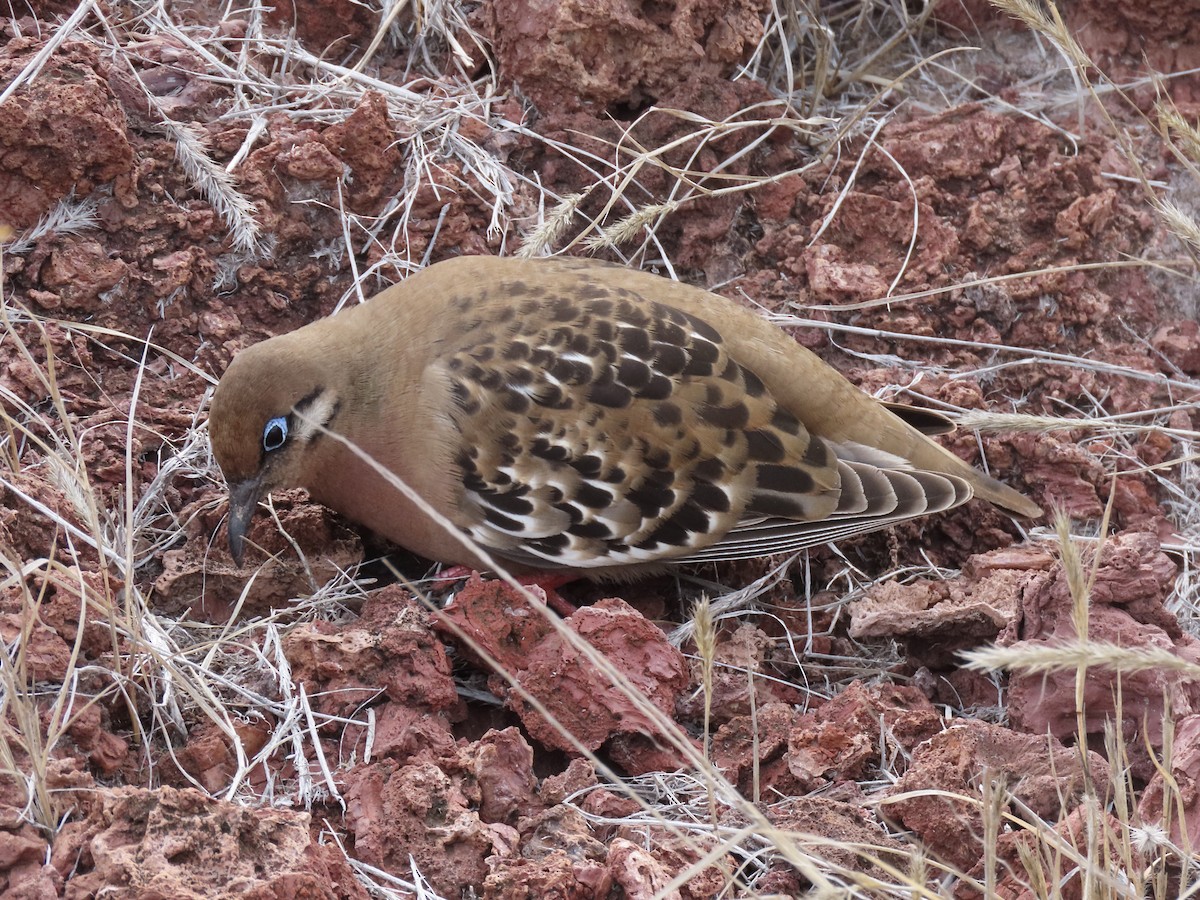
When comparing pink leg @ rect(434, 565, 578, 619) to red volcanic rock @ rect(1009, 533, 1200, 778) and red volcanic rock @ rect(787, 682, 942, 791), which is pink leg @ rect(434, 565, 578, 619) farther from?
red volcanic rock @ rect(1009, 533, 1200, 778)

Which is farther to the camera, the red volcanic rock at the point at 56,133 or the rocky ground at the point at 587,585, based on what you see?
the red volcanic rock at the point at 56,133

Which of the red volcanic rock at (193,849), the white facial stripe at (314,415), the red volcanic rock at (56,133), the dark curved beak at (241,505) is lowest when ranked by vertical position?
the dark curved beak at (241,505)

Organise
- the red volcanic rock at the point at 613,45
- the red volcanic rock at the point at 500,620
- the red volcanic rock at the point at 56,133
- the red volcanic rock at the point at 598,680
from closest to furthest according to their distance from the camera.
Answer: the red volcanic rock at the point at 598,680
the red volcanic rock at the point at 500,620
the red volcanic rock at the point at 56,133
the red volcanic rock at the point at 613,45

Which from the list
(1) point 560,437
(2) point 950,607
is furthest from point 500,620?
(2) point 950,607

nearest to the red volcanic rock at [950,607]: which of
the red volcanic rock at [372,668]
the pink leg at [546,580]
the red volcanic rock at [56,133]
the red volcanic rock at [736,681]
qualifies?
the red volcanic rock at [736,681]

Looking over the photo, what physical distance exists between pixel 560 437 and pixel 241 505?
3.32 feet

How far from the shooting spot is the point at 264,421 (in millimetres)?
4105

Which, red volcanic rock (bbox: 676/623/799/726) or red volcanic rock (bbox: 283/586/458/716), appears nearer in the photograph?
red volcanic rock (bbox: 283/586/458/716)

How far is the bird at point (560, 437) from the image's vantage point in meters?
4.26

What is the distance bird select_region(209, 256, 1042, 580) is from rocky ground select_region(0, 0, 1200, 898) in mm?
285

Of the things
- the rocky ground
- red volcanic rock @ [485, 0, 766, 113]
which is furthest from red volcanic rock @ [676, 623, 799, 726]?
red volcanic rock @ [485, 0, 766, 113]

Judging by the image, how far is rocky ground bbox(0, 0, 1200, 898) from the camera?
9.92 feet

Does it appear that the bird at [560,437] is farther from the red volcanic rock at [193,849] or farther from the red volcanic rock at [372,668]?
the red volcanic rock at [193,849]

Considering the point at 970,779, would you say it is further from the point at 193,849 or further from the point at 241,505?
the point at 241,505
